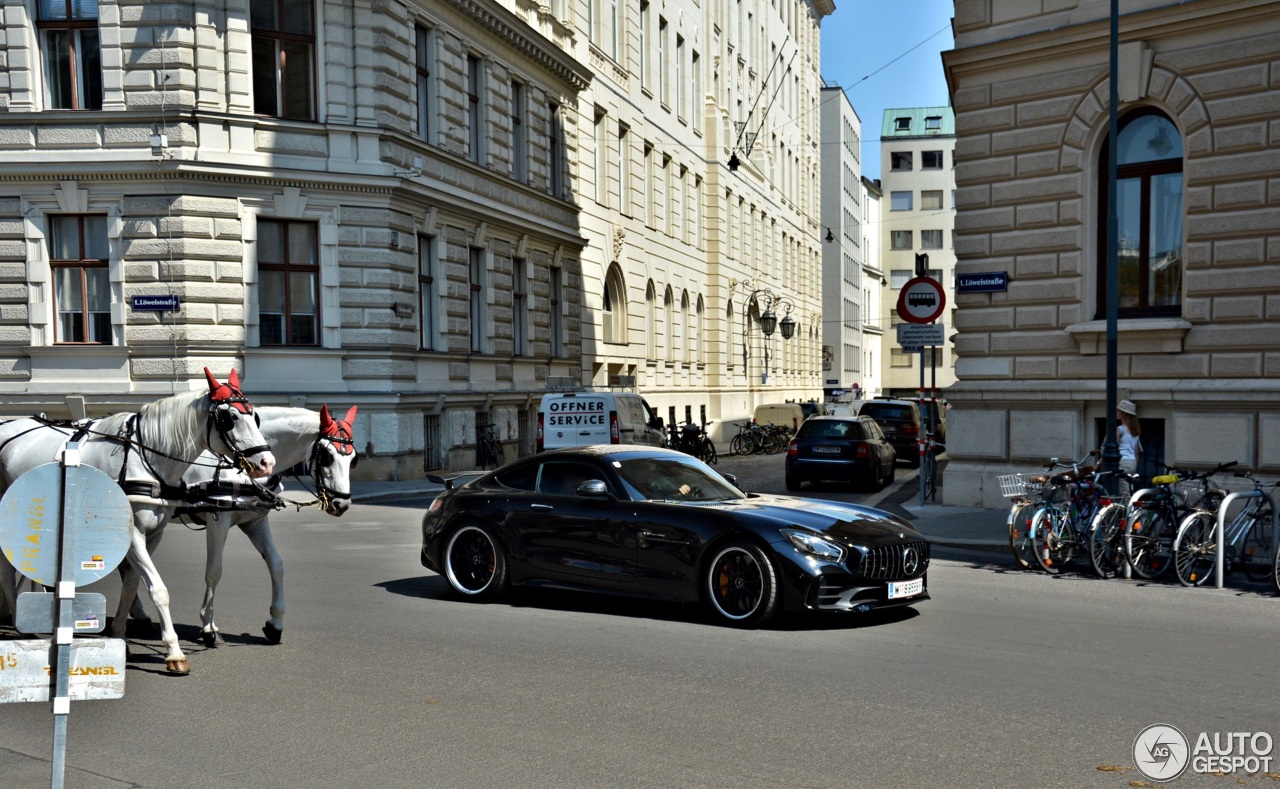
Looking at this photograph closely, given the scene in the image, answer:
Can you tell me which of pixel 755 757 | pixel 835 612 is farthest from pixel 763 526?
pixel 755 757

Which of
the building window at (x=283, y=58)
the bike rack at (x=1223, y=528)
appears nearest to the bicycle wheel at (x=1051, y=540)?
the bike rack at (x=1223, y=528)

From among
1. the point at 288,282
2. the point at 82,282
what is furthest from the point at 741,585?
the point at 82,282

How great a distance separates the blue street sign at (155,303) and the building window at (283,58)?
13.6ft

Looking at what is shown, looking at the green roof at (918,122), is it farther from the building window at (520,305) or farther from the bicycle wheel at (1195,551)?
the bicycle wheel at (1195,551)

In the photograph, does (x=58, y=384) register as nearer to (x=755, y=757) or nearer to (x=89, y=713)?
(x=89, y=713)

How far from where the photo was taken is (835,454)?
1006 inches

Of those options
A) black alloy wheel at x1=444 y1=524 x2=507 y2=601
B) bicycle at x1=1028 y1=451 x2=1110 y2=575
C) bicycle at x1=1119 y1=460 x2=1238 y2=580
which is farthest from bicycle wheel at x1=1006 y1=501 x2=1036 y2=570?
black alloy wheel at x1=444 y1=524 x2=507 y2=601

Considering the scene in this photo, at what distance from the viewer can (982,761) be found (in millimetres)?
6156

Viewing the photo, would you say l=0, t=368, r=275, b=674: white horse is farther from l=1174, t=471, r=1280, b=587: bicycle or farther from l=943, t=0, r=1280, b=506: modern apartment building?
l=943, t=0, r=1280, b=506: modern apartment building

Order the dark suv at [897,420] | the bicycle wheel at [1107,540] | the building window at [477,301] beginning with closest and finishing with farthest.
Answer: the bicycle wheel at [1107,540] → the building window at [477,301] → the dark suv at [897,420]

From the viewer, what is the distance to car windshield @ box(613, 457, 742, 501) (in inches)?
416

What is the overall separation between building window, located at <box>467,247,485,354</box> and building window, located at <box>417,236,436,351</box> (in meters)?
2.22

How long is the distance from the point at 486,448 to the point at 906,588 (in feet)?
70.3
